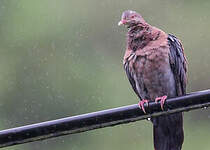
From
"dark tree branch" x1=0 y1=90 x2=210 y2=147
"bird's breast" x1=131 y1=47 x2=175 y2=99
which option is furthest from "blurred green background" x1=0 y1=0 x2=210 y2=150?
"dark tree branch" x1=0 y1=90 x2=210 y2=147

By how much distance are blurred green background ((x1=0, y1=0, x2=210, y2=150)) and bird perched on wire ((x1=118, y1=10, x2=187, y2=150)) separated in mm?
4621

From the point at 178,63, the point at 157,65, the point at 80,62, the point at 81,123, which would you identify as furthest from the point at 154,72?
the point at 80,62

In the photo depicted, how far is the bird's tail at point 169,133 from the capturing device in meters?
5.25

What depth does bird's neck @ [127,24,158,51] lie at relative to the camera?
550 cm

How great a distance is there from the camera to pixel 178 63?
5.52 metres

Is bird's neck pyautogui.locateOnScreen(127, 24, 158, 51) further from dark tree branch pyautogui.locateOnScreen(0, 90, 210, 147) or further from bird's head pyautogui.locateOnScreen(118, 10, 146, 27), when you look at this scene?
dark tree branch pyautogui.locateOnScreen(0, 90, 210, 147)

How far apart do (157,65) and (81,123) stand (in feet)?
5.44

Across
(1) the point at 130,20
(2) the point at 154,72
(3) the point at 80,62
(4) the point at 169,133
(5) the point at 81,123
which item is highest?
(1) the point at 130,20

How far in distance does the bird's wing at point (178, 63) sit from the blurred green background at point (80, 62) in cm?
463

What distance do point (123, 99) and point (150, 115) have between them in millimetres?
6665

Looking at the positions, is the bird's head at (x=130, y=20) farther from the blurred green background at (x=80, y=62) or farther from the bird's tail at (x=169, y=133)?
the blurred green background at (x=80, y=62)

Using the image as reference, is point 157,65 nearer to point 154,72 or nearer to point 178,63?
point 154,72

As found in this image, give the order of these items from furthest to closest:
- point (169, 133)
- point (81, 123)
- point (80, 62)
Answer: point (80, 62) → point (169, 133) → point (81, 123)

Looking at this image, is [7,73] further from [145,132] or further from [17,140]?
[17,140]
